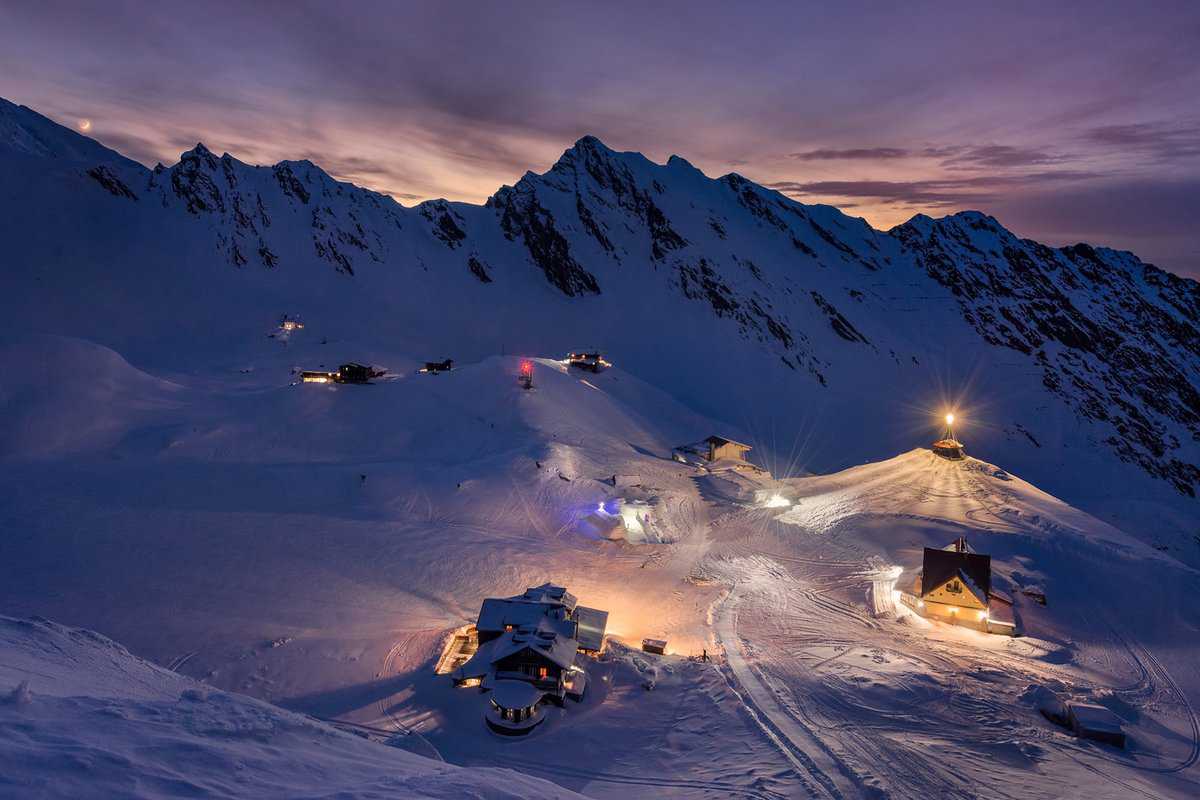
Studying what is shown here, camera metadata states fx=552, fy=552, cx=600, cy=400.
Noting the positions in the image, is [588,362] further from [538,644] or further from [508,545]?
[538,644]

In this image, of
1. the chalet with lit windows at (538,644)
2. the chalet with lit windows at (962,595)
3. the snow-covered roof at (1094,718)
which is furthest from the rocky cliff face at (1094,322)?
the chalet with lit windows at (538,644)

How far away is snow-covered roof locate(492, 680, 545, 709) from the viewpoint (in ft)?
60.4

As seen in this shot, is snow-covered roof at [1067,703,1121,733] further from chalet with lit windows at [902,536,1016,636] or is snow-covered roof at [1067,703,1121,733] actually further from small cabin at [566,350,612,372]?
small cabin at [566,350,612,372]

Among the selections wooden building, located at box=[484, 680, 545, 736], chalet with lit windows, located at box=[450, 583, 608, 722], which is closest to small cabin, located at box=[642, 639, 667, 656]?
chalet with lit windows, located at box=[450, 583, 608, 722]

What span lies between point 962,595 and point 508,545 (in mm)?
Result: 23815

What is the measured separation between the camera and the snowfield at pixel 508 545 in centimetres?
1502

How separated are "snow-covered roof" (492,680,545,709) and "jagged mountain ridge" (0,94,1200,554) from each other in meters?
67.1

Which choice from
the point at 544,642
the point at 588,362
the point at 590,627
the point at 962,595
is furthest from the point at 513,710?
the point at 588,362

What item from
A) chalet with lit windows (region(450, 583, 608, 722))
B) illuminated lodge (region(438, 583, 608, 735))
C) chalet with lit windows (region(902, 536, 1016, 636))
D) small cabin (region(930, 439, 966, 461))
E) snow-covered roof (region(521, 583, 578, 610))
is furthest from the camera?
small cabin (region(930, 439, 966, 461))

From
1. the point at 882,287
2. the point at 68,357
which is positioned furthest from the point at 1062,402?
the point at 68,357

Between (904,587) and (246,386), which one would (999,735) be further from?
(246,386)

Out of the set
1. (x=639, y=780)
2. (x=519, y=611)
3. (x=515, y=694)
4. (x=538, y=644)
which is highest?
(x=519, y=611)

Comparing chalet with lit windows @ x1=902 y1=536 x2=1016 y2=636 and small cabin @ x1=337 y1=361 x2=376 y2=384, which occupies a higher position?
small cabin @ x1=337 y1=361 x2=376 y2=384

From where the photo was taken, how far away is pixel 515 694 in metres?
18.9
